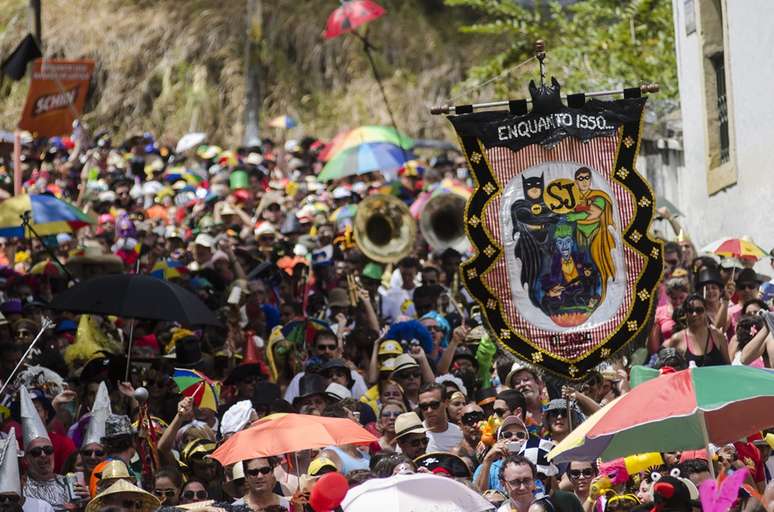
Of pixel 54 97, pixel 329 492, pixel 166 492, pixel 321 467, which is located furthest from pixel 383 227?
pixel 329 492

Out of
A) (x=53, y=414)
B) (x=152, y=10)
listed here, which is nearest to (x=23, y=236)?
(x=53, y=414)

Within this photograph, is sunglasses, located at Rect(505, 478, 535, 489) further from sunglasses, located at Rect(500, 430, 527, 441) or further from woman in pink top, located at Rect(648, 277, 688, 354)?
woman in pink top, located at Rect(648, 277, 688, 354)

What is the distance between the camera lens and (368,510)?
988 cm

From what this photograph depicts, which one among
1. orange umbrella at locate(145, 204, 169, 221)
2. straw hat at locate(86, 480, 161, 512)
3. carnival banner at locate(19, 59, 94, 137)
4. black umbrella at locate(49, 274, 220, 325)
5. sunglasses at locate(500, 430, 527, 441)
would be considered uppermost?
carnival banner at locate(19, 59, 94, 137)

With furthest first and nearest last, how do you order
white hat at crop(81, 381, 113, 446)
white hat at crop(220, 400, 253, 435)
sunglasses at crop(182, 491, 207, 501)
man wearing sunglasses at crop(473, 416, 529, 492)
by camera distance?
1. white hat at crop(220, 400, 253, 435)
2. white hat at crop(81, 381, 113, 446)
3. man wearing sunglasses at crop(473, 416, 529, 492)
4. sunglasses at crop(182, 491, 207, 501)

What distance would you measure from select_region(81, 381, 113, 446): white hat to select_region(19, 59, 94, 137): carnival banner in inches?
402

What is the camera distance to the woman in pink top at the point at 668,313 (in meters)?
15.2

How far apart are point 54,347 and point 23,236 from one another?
5.45 meters

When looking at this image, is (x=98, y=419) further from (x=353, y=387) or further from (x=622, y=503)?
(x=622, y=503)

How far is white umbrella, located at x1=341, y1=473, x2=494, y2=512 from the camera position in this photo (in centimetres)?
991

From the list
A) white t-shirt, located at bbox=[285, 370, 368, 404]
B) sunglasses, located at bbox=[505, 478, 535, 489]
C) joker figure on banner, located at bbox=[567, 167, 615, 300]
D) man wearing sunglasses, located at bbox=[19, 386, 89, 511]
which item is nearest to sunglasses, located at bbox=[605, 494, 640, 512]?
sunglasses, located at bbox=[505, 478, 535, 489]

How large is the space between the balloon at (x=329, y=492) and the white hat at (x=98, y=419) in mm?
2752

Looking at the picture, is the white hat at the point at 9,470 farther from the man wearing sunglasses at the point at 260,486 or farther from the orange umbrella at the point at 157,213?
the orange umbrella at the point at 157,213

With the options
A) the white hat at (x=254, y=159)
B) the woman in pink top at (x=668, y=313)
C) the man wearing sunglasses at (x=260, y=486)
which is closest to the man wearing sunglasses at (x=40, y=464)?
the man wearing sunglasses at (x=260, y=486)
